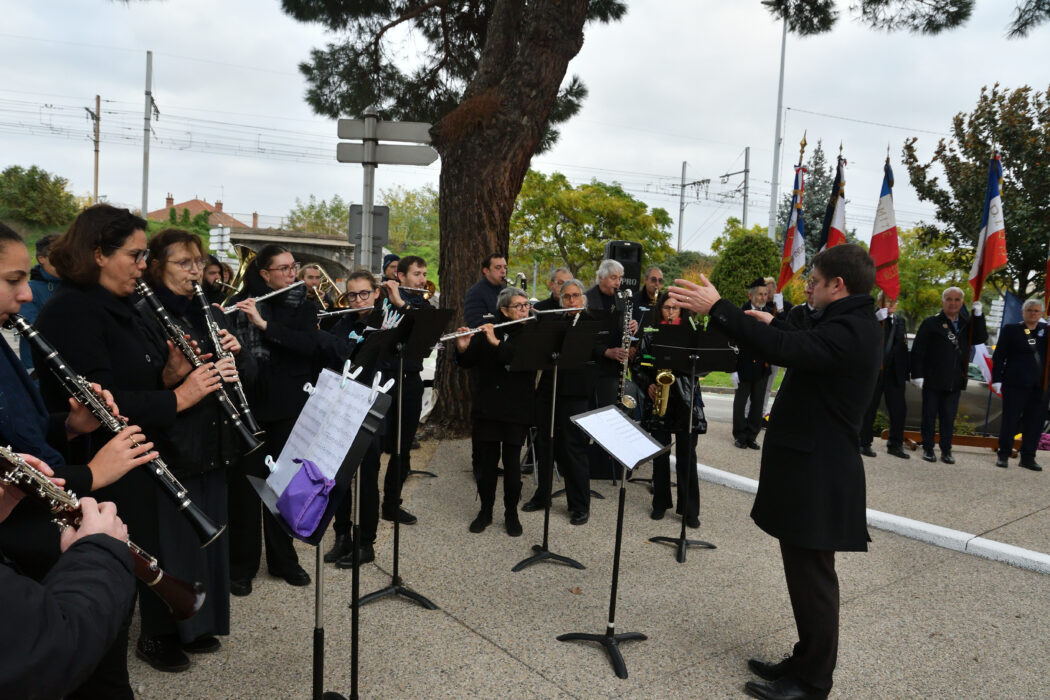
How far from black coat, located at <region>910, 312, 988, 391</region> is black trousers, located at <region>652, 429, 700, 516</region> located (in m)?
4.25

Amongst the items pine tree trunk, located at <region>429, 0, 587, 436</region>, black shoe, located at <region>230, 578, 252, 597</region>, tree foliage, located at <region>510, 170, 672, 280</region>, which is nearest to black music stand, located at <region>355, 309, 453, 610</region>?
black shoe, located at <region>230, 578, 252, 597</region>

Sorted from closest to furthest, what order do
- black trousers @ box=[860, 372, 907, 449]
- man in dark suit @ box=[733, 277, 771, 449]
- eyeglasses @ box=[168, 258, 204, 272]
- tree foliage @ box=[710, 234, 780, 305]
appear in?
eyeglasses @ box=[168, 258, 204, 272], black trousers @ box=[860, 372, 907, 449], man in dark suit @ box=[733, 277, 771, 449], tree foliage @ box=[710, 234, 780, 305]

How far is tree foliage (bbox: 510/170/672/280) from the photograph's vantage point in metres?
33.9

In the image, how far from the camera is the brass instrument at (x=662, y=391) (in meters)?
5.52

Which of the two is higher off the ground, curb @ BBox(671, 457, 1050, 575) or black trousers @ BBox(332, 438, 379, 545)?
black trousers @ BBox(332, 438, 379, 545)

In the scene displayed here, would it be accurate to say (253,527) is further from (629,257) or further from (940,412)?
(940,412)

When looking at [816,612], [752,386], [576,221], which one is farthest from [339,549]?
[576,221]

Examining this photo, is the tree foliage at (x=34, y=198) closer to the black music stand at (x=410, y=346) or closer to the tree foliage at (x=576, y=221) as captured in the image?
the tree foliage at (x=576, y=221)

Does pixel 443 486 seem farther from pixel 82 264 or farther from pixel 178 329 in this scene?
pixel 82 264

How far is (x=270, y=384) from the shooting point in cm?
426

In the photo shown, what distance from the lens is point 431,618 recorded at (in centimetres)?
389

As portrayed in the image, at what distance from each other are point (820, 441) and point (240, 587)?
333 cm

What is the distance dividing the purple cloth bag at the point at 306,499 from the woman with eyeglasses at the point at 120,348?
3.71ft

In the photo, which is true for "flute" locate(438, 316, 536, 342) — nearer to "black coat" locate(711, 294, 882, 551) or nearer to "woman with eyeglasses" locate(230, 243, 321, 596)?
"woman with eyeglasses" locate(230, 243, 321, 596)
